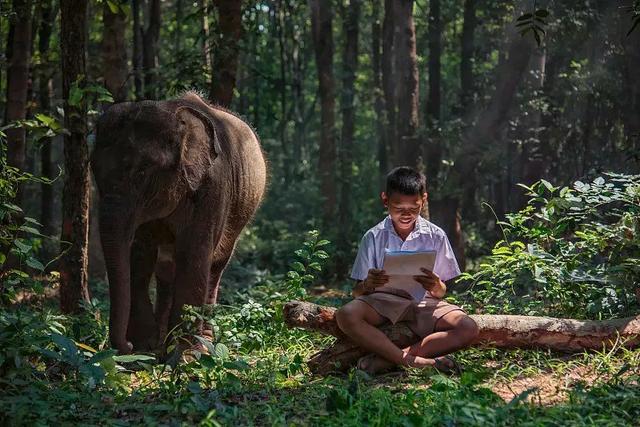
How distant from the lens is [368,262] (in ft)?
22.0

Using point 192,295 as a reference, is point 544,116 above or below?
above

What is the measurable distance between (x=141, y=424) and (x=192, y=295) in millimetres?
2764

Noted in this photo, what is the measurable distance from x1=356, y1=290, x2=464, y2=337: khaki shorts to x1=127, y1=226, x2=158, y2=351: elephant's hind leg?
8.17 ft

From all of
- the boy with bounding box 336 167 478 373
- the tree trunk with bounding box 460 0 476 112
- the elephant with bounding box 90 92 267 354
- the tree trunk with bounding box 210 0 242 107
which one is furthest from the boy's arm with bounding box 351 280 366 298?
the tree trunk with bounding box 460 0 476 112

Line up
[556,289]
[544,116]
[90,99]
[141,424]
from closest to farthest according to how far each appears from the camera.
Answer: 1. [141,424]
2. [556,289]
3. [90,99]
4. [544,116]

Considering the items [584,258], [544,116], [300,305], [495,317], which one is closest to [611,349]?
[495,317]

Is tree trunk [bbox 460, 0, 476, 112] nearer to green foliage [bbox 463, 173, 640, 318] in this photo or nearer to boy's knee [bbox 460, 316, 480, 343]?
green foliage [bbox 463, 173, 640, 318]

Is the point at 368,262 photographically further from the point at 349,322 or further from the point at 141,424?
the point at 141,424

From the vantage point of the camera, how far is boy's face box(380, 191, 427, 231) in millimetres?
6508

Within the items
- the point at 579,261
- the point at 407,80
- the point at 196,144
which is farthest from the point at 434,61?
the point at 196,144

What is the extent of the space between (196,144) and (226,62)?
3.68 m

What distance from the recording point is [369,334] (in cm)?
642

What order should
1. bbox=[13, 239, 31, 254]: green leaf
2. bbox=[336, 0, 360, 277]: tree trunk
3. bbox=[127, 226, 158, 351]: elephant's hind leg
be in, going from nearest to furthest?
bbox=[13, 239, 31, 254]: green leaf, bbox=[127, 226, 158, 351]: elephant's hind leg, bbox=[336, 0, 360, 277]: tree trunk

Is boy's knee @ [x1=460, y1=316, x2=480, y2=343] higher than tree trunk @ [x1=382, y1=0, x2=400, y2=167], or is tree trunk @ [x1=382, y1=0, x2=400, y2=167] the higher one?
tree trunk @ [x1=382, y1=0, x2=400, y2=167]
